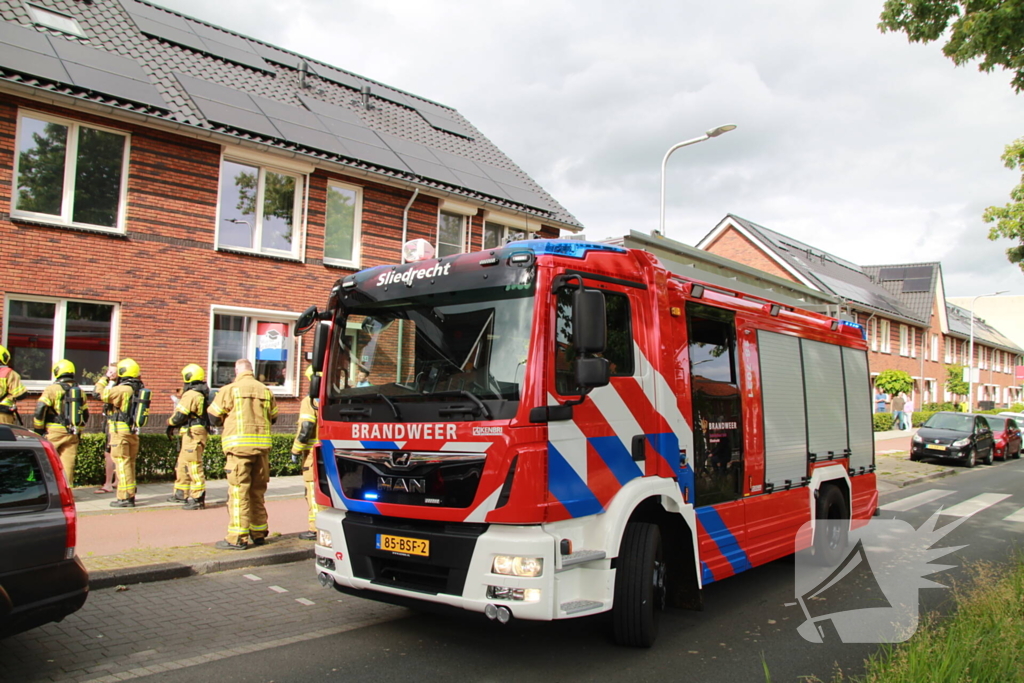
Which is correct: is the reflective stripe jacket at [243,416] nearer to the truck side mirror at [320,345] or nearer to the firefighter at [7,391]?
the truck side mirror at [320,345]

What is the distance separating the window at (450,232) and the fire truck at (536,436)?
1193 centimetres

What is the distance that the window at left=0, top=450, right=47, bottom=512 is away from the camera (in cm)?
420

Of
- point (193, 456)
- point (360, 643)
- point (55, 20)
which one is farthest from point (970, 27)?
point (55, 20)

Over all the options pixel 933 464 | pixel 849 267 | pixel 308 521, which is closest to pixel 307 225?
pixel 308 521

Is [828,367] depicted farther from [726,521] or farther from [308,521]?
[308,521]

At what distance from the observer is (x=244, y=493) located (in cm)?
742

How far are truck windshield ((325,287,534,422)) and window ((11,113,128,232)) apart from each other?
9.14m

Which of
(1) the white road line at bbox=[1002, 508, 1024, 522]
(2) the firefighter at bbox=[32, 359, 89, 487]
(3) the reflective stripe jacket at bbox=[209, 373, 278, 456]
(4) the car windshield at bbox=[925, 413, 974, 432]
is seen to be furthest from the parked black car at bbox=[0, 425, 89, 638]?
(4) the car windshield at bbox=[925, 413, 974, 432]

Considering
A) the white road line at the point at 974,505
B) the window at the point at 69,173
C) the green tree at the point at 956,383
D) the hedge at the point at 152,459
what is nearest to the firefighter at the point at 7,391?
the hedge at the point at 152,459

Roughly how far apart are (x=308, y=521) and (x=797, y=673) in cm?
576

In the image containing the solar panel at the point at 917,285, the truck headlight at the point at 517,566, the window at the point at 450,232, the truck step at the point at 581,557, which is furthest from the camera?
the solar panel at the point at 917,285

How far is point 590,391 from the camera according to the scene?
4559mm

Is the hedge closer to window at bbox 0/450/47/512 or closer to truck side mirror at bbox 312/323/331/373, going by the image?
truck side mirror at bbox 312/323/331/373

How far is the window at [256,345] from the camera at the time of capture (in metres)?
13.9
